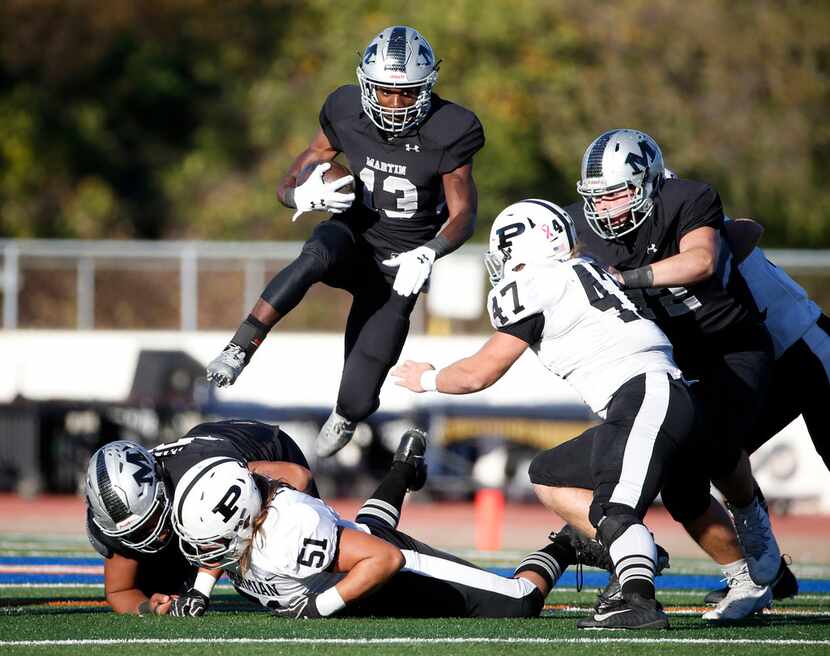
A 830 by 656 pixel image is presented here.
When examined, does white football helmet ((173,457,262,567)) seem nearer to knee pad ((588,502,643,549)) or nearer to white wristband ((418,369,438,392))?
white wristband ((418,369,438,392))

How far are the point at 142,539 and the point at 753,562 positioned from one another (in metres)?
2.79

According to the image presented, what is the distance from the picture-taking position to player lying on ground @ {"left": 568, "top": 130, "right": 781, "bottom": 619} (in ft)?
20.5

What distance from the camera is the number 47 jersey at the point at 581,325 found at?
18.6 feet

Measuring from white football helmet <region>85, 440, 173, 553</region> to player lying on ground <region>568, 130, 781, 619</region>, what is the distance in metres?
2.16

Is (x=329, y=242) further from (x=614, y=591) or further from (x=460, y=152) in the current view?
(x=614, y=591)

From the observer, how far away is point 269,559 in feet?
18.2

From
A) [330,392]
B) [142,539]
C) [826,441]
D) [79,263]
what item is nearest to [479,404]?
[330,392]

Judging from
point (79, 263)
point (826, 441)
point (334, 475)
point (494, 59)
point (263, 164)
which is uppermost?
point (494, 59)

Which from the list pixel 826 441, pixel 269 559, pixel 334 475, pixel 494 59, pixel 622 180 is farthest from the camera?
pixel 494 59

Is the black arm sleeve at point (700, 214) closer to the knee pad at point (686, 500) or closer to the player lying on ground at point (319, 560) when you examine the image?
the knee pad at point (686, 500)

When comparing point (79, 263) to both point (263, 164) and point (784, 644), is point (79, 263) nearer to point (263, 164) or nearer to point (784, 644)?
point (263, 164)

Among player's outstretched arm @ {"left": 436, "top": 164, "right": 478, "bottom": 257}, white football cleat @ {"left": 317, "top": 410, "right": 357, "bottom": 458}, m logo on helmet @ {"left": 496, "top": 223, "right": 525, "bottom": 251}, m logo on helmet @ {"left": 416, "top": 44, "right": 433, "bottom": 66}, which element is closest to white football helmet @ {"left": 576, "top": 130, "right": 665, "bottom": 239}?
m logo on helmet @ {"left": 496, "top": 223, "right": 525, "bottom": 251}

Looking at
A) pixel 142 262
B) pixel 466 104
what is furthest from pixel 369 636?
pixel 466 104

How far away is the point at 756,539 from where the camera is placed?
6578 millimetres
